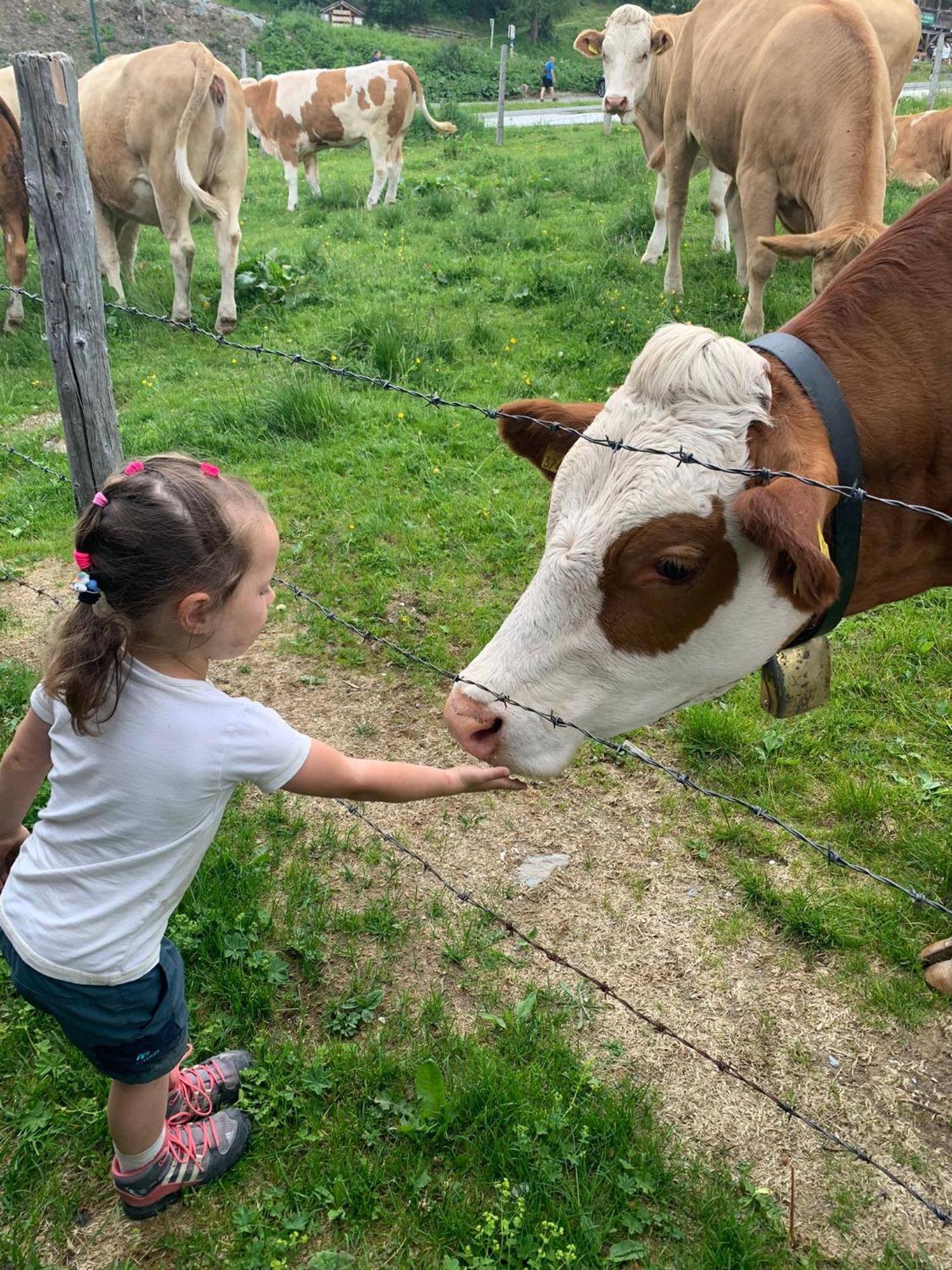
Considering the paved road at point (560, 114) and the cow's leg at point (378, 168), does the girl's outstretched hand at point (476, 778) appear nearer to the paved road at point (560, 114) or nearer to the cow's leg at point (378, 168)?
the cow's leg at point (378, 168)

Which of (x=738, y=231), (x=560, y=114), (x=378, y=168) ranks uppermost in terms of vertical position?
(x=738, y=231)

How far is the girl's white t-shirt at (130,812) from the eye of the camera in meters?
1.56

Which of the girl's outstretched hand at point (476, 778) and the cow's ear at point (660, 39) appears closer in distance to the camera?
the girl's outstretched hand at point (476, 778)

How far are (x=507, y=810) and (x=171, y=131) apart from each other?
704cm

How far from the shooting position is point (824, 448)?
6.48 feet

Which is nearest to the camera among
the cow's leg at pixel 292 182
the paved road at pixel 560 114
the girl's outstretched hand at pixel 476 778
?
the girl's outstretched hand at pixel 476 778

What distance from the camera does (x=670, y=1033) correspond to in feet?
6.52

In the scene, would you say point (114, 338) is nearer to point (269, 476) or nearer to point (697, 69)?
point (269, 476)

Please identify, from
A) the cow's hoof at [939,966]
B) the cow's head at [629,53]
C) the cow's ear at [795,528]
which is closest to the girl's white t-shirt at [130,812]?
the cow's ear at [795,528]

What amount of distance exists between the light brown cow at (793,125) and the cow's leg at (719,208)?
44.9 inches

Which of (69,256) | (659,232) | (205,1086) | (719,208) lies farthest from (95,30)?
(205,1086)

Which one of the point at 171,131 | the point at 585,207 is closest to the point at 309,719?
the point at 171,131

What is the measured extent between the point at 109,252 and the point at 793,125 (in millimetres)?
5932

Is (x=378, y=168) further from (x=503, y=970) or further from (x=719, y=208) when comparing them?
(x=503, y=970)
